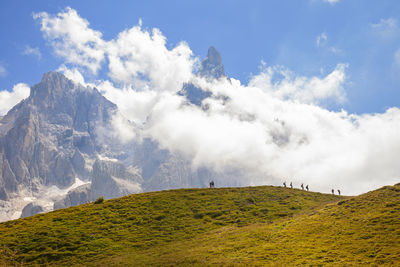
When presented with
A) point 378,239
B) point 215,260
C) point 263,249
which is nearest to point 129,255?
point 215,260

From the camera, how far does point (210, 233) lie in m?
70.2

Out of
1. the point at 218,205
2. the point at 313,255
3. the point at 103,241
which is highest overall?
the point at 218,205

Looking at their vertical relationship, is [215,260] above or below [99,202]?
below

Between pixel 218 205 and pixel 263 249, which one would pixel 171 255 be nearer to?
pixel 263 249

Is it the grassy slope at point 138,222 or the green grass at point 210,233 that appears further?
the grassy slope at point 138,222

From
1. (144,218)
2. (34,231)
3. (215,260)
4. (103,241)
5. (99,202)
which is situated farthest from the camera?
(99,202)

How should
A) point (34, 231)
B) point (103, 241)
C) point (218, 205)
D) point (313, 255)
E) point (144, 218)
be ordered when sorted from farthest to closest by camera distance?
point (218, 205) → point (144, 218) → point (34, 231) → point (103, 241) → point (313, 255)

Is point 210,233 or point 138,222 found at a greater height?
point 138,222

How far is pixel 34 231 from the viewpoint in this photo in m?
73.9

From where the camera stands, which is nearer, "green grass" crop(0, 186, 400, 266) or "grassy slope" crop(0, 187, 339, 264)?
"green grass" crop(0, 186, 400, 266)

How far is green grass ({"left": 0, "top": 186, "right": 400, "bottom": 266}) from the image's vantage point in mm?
50188

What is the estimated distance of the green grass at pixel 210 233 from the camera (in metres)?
50.2

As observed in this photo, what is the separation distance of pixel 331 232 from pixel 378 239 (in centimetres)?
919

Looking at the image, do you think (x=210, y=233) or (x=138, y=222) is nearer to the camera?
(x=210, y=233)
